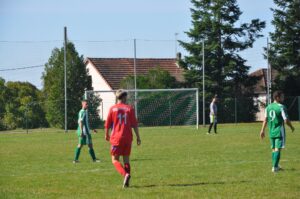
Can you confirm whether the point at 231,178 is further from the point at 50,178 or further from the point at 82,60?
the point at 82,60

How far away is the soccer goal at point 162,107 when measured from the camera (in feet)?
147

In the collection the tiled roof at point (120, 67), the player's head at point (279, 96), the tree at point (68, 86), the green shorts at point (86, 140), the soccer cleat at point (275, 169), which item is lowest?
the soccer cleat at point (275, 169)

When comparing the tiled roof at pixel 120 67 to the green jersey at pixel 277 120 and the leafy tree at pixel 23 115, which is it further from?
the green jersey at pixel 277 120

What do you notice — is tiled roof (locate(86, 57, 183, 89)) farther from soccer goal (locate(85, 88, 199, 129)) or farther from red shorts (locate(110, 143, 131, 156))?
red shorts (locate(110, 143, 131, 156))

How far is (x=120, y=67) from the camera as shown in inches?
2466

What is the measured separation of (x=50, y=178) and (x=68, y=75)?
1395 inches

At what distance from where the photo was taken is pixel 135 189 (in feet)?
37.7

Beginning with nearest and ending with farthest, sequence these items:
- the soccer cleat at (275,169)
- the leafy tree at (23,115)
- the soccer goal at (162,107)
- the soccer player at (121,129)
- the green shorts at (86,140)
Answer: the soccer player at (121,129)
the soccer cleat at (275,169)
the green shorts at (86,140)
the soccer goal at (162,107)
the leafy tree at (23,115)

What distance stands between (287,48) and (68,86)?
19450mm

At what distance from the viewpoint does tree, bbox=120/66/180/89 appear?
166 ft

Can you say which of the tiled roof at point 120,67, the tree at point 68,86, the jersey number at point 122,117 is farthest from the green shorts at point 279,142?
the tiled roof at point 120,67

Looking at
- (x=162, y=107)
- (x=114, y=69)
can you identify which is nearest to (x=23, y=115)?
(x=162, y=107)

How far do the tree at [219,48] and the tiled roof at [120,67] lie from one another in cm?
681

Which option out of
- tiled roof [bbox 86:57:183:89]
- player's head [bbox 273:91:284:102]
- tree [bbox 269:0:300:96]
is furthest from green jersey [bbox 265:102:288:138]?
tiled roof [bbox 86:57:183:89]
